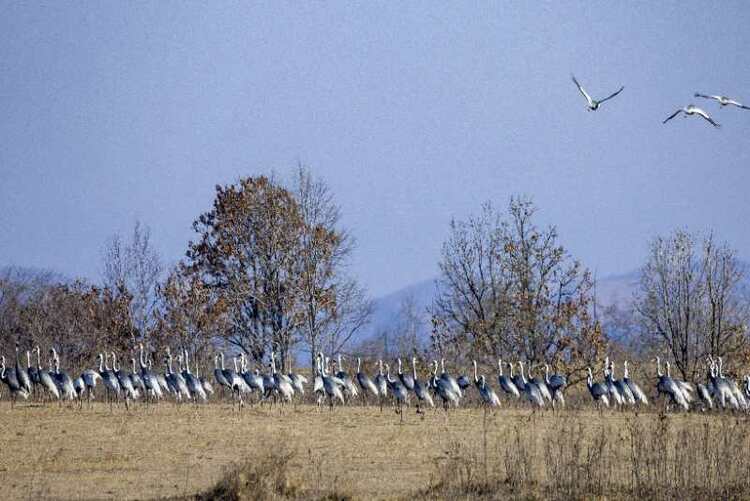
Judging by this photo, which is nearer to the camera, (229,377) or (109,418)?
(109,418)

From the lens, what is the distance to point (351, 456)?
2306 cm

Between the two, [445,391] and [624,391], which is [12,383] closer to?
[445,391]

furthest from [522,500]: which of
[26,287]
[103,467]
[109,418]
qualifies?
[26,287]

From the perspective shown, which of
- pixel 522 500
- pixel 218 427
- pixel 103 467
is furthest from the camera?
pixel 218 427

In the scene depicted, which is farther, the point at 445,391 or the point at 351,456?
the point at 445,391

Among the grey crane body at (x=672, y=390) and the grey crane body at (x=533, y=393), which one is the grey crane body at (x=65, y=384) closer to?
the grey crane body at (x=533, y=393)

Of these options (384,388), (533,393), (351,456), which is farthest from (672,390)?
(351,456)

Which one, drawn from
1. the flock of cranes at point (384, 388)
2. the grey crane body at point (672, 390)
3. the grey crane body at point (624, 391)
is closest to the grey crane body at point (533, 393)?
the flock of cranes at point (384, 388)

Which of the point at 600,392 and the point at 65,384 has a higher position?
the point at 65,384

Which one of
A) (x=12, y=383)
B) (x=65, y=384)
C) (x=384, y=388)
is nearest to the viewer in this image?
(x=65, y=384)

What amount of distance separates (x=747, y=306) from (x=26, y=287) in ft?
128

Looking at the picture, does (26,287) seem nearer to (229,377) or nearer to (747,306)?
(229,377)

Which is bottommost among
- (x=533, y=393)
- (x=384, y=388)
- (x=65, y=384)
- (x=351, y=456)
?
(x=351, y=456)

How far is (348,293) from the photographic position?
169 feet
